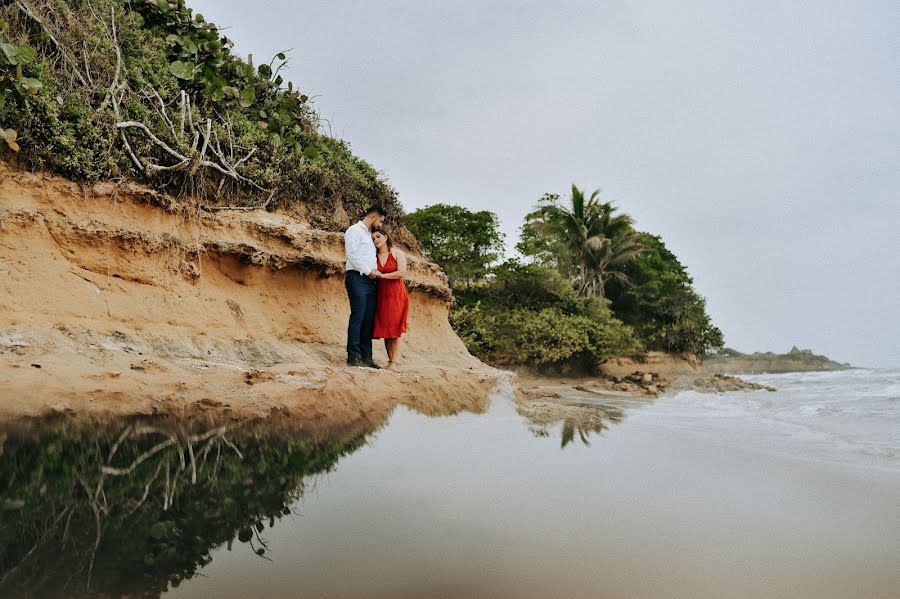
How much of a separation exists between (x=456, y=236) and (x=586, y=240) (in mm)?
9054

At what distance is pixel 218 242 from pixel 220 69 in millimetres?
2478

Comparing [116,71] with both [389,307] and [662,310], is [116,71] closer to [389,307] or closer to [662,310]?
[389,307]

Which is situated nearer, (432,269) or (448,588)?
(448,588)

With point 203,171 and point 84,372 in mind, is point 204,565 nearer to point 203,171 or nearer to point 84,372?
point 84,372

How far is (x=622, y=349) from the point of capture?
19.7 metres

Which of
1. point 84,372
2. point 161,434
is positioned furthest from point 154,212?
point 161,434

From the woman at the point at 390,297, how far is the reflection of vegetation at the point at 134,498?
9.57 ft

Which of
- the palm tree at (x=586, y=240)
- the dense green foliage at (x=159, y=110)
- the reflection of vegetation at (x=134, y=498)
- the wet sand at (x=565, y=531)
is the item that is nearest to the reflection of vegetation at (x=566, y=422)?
the wet sand at (x=565, y=531)

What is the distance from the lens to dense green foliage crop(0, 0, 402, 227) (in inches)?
174

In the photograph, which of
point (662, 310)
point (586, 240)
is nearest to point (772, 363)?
point (662, 310)

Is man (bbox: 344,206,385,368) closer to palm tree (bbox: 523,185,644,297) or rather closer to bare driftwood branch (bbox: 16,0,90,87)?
bare driftwood branch (bbox: 16,0,90,87)

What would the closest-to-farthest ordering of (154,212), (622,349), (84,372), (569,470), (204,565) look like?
1. (204,565)
2. (569,470)
3. (84,372)
4. (154,212)
5. (622,349)

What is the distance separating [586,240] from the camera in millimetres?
25422

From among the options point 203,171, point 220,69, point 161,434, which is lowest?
point 161,434
